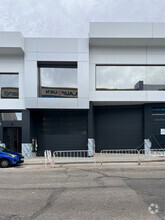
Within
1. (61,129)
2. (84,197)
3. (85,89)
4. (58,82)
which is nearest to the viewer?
(84,197)

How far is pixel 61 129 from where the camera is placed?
16641 millimetres

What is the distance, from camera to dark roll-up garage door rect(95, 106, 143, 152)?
56.1ft

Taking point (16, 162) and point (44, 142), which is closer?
point (16, 162)

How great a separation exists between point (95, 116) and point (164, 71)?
7480 millimetres

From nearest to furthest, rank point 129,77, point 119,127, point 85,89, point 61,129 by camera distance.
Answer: point 85,89 < point 129,77 < point 61,129 < point 119,127

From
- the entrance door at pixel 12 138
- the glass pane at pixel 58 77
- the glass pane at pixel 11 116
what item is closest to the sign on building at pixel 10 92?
the glass pane at pixel 11 116

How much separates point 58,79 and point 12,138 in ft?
22.0

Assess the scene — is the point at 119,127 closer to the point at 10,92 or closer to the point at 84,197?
the point at 10,92

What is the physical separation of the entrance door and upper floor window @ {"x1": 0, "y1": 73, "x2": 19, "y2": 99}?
117 inches

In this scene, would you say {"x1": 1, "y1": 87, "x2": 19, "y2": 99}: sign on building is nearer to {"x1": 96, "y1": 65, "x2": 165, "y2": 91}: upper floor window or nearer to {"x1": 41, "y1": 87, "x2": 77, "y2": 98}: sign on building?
{"x1": 41, "y1": 87, "x2": 77, "y2": 98}: sign on building

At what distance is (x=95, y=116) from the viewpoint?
57.4ft

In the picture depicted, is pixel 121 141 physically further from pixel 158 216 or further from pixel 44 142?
pixel 158 216

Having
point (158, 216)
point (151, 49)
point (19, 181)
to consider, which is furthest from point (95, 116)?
point (158, 216)

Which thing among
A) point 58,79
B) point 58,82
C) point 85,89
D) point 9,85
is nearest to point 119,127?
point 85,89
